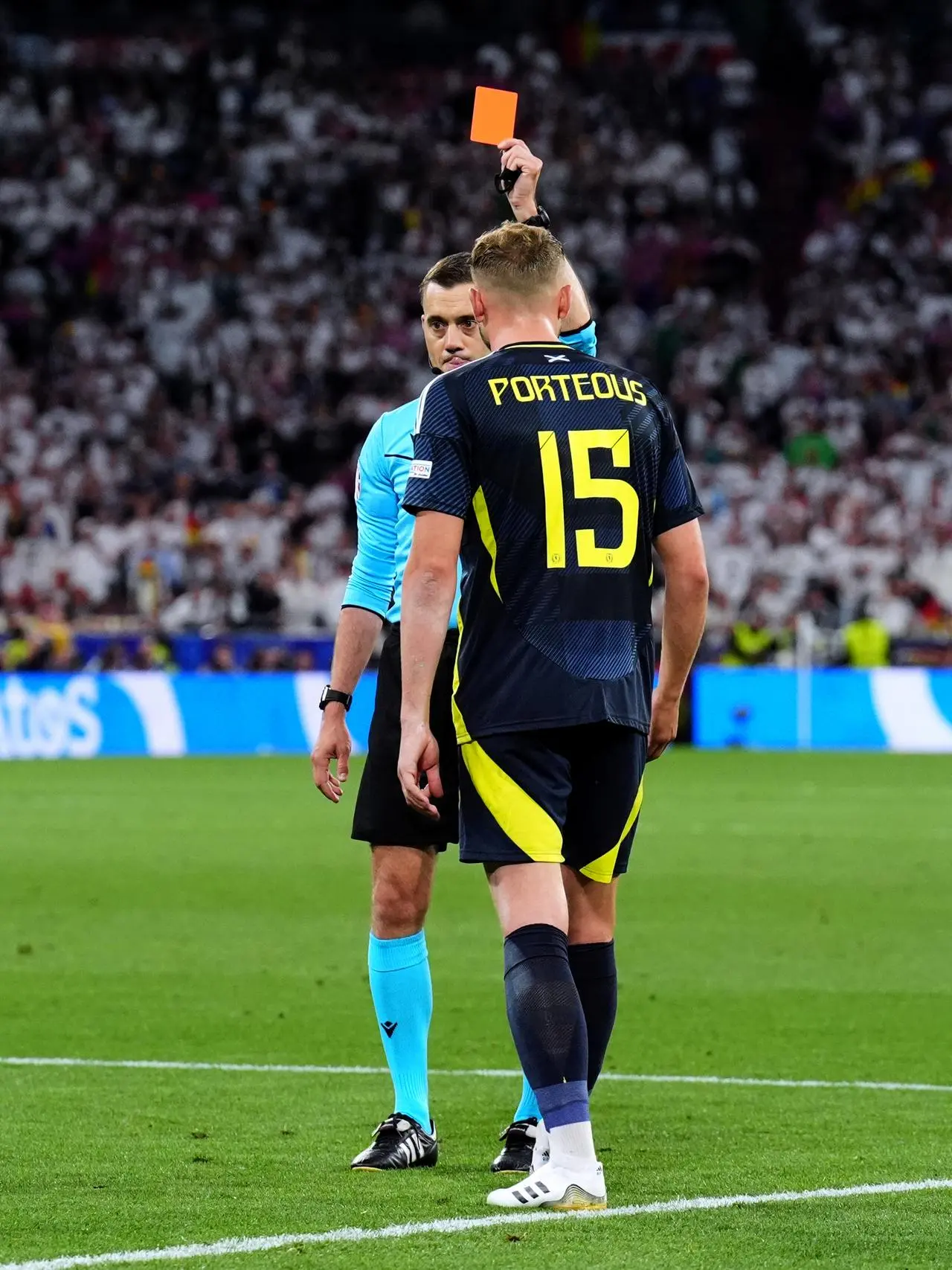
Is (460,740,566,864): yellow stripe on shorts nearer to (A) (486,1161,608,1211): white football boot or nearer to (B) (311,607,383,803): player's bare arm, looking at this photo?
(A) (486,1161,608,1211): white football boot

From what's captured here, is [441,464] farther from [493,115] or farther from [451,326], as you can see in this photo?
[493,115]

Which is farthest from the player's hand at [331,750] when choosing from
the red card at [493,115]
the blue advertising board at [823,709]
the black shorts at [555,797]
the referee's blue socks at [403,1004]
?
the blue advertising board at [823,709]

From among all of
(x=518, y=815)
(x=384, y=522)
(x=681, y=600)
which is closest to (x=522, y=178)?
(x=384, y=522)

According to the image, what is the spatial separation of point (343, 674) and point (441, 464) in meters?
1.12

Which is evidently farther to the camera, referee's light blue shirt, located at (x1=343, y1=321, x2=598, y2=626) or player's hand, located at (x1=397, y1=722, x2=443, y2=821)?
referee's light blue shirt, located at (x1=343, y1=321, x2=598, y2=626)

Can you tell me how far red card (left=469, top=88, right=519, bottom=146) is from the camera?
6250 millimetres

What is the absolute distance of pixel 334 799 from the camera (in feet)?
21.1

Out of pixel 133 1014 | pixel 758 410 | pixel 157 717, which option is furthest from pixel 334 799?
pixel 758 410

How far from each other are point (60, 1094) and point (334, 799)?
4.44ft

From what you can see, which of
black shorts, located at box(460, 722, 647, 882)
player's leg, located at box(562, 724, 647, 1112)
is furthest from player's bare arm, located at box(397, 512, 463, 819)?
player's leg, located at box(562, 724, 647, 1112)

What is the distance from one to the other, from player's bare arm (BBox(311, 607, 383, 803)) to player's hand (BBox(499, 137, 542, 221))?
116 centimetres

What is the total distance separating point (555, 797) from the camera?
5254mm

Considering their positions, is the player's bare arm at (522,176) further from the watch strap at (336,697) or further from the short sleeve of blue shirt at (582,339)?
the watch strap at (336,697)

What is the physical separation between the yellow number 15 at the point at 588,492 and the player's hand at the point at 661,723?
43cm
